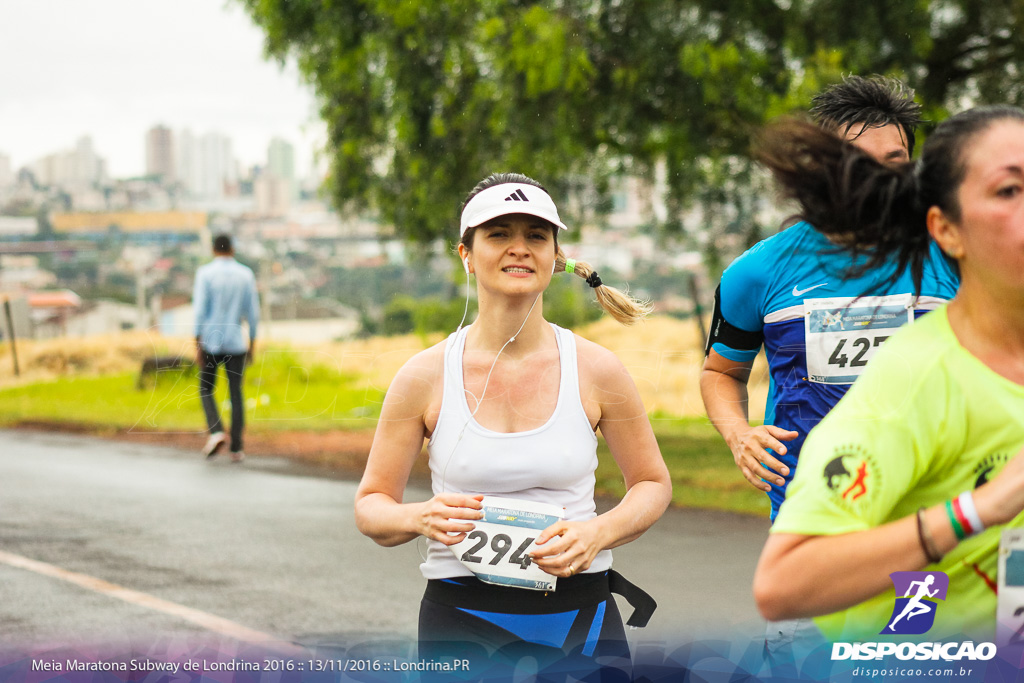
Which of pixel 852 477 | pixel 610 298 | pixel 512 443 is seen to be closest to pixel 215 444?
pixel 610 298

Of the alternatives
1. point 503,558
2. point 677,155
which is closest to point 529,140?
point 677,155

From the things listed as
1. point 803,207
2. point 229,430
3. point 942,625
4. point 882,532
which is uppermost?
point 803,207

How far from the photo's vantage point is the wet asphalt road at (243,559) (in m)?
4.89

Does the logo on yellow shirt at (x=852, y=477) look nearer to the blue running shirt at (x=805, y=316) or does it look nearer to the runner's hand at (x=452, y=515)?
the runner's hand at (x=452, y=515)

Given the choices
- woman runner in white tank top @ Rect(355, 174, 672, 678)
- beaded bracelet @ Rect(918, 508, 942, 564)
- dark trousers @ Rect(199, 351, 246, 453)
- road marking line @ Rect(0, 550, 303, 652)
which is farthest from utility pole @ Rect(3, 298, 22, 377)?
beaded bracelet @ Rect(918, 508, 942, 564)

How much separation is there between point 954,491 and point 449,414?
1.18 m

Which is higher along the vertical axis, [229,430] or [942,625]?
[942,625]

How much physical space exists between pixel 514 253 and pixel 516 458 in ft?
1.47

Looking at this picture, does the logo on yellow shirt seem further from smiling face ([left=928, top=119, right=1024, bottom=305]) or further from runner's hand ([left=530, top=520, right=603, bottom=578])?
runner's hand ([left=530, top=520, right=603, bottom=578])

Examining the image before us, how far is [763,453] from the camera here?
2451mm

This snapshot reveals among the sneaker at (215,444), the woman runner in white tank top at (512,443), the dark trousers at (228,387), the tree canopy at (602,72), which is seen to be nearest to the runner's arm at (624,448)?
the woman runner in white tank top at (512,443)

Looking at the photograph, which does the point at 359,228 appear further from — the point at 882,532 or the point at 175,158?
the point at 882,532

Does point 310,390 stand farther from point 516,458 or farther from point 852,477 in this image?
point 852,477

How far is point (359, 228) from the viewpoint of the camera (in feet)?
38.2
